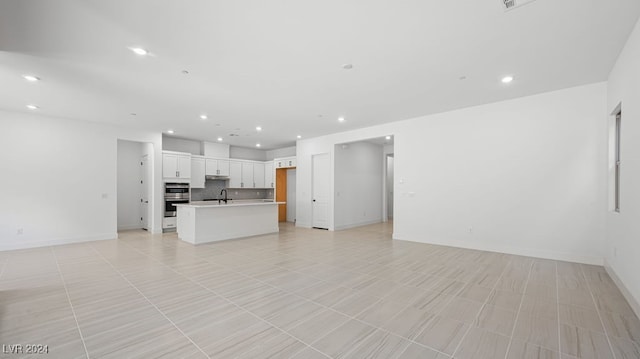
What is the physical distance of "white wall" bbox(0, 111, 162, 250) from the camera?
591cm

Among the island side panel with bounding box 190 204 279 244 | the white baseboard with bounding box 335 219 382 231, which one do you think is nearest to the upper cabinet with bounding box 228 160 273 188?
the island side panel with bounding box 190 204 279 244

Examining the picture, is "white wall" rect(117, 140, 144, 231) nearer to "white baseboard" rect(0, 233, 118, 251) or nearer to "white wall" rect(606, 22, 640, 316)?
"white baseboard" rect(0, 233, 118, 251)

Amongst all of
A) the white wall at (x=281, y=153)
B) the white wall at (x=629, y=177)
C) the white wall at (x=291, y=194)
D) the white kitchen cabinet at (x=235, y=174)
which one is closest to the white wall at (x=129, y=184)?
the white kitchen cabinet at (x=235, y=174)

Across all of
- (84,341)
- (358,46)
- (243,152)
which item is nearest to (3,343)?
(84,341)

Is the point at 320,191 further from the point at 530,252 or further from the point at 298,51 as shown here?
the point at 298,51

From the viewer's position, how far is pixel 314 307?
295 centimetres

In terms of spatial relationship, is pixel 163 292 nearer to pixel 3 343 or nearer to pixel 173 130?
pixel 3 343

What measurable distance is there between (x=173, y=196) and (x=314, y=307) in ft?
23.6

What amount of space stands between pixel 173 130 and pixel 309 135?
4.05 m

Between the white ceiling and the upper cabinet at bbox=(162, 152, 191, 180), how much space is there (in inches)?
108

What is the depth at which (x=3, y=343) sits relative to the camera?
7.45 ft

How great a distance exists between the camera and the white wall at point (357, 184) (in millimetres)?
8602

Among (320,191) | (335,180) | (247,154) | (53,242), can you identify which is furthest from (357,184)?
(53,242)

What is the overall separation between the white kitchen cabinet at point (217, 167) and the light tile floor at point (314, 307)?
4.73m
